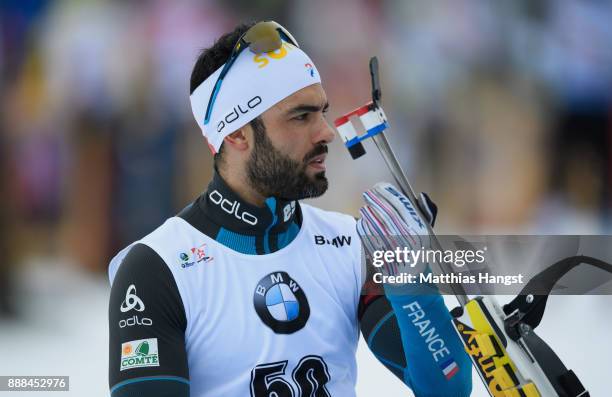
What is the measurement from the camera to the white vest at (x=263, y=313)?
1827 millimetres

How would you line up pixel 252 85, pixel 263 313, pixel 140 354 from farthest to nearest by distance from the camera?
pixel 252 85
pixel 263 313
pixel 140 354

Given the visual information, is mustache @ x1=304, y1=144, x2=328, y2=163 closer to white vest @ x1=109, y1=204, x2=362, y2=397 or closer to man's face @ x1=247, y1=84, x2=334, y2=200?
man's face @ x1=247, y1=84, x2=334, y2=200

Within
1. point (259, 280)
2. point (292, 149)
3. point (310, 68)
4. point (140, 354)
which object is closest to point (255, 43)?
point (310, 68)

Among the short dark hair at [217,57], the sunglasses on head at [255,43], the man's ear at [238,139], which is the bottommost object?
the man's ear at [238,139]

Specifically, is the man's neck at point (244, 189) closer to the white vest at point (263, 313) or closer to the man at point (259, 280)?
the man at point (259, 280)

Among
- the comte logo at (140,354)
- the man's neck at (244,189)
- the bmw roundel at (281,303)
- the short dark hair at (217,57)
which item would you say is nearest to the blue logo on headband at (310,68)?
the short dark hair at (217,57)

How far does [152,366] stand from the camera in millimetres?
1747

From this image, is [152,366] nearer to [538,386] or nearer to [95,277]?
[538,386]

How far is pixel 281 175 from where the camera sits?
6.38ft

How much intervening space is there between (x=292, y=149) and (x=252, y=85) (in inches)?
7.1

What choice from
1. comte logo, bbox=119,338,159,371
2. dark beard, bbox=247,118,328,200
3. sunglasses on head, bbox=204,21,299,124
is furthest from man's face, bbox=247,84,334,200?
comte logo, bbox=119,338,159,371

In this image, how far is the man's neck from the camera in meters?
2.00

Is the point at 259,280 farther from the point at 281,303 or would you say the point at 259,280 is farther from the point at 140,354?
the point at 140,354

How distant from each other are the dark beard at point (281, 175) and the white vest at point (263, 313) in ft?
0.43
